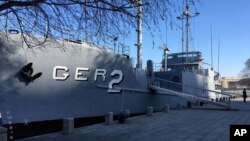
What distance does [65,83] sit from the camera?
14.4m


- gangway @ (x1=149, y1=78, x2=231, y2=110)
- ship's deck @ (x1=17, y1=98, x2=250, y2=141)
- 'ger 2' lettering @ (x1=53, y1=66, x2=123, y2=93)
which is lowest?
ship's deck @ (x1=17, y1=98, x2=250, y2=141)

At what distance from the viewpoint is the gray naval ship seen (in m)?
12.8

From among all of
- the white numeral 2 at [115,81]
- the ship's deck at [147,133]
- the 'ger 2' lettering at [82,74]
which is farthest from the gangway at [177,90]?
the ship's deck at [147,133]

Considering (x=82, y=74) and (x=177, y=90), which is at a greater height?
(x=82, y=74)

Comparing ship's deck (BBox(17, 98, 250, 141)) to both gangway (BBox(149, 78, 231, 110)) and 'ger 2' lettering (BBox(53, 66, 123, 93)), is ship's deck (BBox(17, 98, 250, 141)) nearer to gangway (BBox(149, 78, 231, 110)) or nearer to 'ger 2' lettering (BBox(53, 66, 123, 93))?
'ger 2' lettering (BBox(53, 66, 123, 93))

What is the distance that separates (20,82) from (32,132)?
1.67 meters

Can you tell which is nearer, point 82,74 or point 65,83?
point 65,83

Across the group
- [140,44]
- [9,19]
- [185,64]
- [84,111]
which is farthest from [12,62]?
[185,64]

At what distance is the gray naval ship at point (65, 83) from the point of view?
1282 centimetres

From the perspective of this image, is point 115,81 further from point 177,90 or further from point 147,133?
point 177,90

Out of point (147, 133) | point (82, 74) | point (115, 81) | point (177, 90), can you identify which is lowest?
point (147, 133)

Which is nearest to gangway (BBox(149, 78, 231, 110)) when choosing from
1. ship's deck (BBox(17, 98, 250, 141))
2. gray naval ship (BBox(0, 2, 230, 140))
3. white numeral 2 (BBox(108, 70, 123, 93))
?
gray naval ship (BBox(0, 2, 230, 140))

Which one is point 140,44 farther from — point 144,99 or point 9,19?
point 9,19

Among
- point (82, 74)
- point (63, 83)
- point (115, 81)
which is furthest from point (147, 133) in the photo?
point (115, 81)
